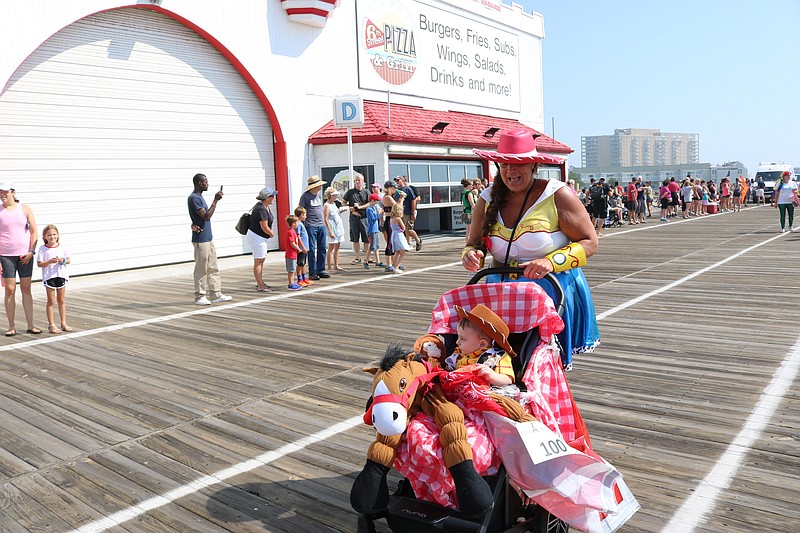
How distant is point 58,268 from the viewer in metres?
8.24

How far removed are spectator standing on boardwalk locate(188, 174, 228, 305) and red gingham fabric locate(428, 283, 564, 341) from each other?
720 cm

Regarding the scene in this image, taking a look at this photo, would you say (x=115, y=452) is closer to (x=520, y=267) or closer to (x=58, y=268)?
(x=520, y=267)

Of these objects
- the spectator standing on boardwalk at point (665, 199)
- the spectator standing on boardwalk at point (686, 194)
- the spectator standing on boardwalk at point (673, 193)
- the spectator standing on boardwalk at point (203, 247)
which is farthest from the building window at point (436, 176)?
the spectator standing on boardwalk at point (686, 194)

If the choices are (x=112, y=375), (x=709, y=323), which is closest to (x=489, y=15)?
(x=709, y=323)

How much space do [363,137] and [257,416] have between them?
14125mm

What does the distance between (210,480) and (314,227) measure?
9.06m

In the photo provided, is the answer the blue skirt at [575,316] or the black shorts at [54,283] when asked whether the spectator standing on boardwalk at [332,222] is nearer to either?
the black shorts at [54,283]

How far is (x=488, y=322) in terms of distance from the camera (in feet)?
10.2

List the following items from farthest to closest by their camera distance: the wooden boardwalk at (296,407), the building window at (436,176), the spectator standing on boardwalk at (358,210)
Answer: the building window at (436,176) → the spectator standing on boardwalk at (358,210) → the wooden boardwalk at (296,407)

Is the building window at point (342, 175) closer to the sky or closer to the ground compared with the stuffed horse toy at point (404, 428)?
closer to the sky

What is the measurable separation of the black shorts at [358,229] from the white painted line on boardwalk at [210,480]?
9678 millimetres

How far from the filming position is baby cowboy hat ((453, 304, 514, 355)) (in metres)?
3.10

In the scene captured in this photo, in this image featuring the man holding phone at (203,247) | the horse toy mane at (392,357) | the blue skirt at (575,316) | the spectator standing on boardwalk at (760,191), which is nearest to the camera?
the horse toy mane at (392,357)

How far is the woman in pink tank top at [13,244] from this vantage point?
7.98m
